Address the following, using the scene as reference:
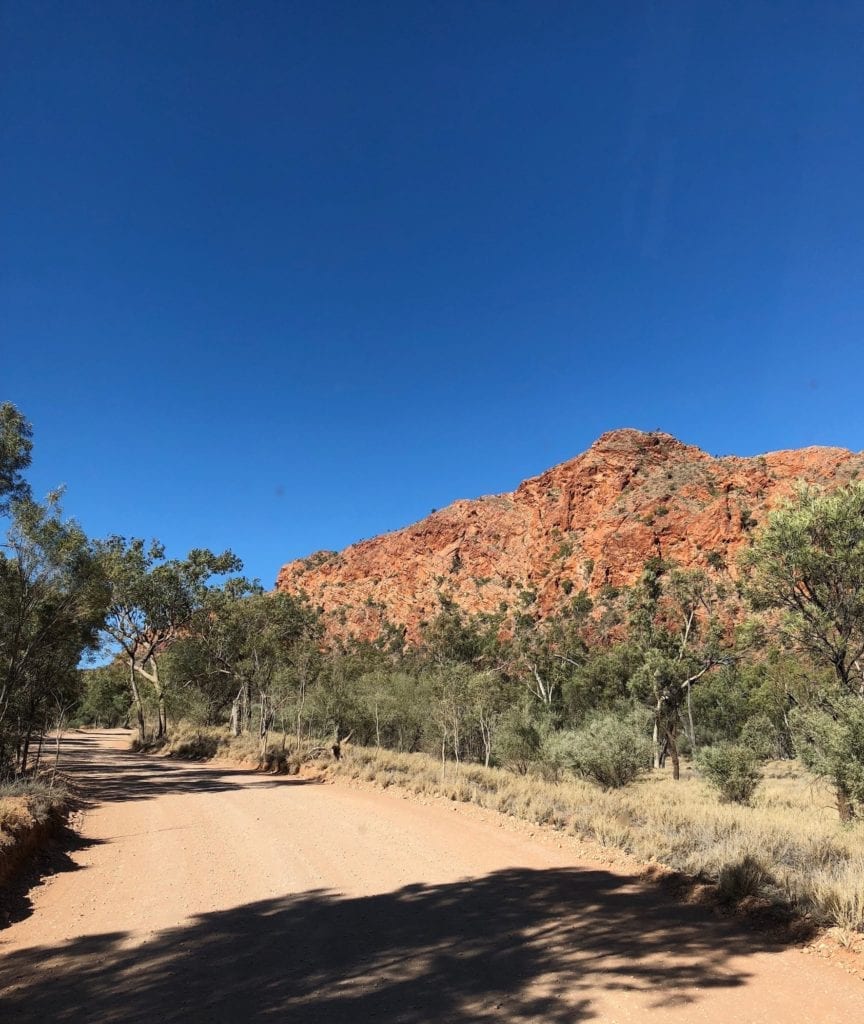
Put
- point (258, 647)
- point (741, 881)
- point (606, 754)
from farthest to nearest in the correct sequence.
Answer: point (258, 647), point (606, 754), point (741, 881)

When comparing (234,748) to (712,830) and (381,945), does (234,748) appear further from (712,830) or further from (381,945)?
(381,945)

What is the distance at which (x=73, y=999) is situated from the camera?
4609 mm

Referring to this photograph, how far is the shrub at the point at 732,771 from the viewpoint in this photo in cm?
1733

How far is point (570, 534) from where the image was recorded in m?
91.8

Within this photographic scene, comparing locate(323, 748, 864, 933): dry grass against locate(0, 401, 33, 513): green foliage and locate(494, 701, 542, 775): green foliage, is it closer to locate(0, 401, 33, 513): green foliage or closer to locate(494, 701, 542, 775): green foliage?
locate(494, 701, 542, 775): green foliage

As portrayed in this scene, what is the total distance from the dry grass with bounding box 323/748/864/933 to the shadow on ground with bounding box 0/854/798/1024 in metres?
0.79

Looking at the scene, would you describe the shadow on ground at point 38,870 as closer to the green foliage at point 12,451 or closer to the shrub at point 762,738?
the green foliage at point 12,451

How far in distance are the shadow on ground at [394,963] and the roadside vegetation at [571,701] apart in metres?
1.57

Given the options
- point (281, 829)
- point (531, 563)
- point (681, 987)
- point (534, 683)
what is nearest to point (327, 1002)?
point (681, 987)

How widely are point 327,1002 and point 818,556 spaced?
13070 mm

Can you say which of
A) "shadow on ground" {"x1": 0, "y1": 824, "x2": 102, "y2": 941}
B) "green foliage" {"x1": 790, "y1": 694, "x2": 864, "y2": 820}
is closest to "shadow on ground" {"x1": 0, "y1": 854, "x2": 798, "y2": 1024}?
"shadow on ground" {"x1": 0, "y1": 824, "x2": 102, "y2": 941}

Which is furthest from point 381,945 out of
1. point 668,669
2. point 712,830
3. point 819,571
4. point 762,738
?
point 762,738

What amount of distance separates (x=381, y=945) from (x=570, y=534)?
88.7 m

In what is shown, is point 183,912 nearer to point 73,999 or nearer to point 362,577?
point 73,999
